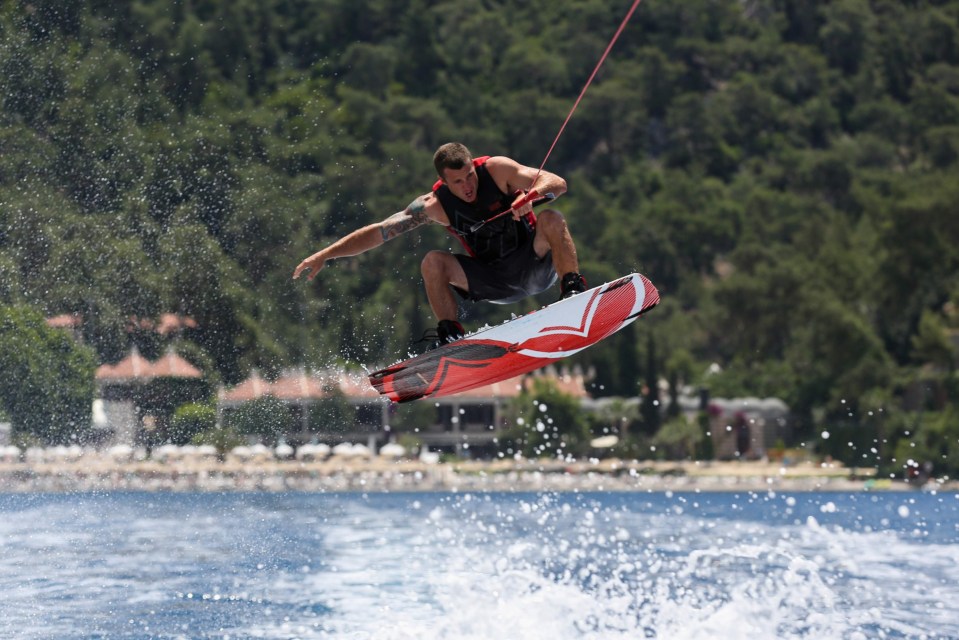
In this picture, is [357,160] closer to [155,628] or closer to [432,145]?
[432,145]

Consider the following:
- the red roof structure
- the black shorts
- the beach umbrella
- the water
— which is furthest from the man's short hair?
the beach umbrella

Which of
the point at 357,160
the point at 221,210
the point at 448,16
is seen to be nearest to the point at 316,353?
the point at 221,210

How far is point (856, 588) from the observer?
13250mm

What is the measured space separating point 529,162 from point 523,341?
5868 centimetres

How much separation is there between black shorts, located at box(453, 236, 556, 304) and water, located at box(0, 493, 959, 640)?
2847 millimetres

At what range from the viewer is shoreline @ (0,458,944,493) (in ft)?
109

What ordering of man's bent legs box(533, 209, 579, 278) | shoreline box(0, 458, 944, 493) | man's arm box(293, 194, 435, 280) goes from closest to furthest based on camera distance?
man's arm box(293, 194, 435, 280)
man's bent legs box(533, 209, 579, 278)
shoreline box(0, 458, 944, 493)

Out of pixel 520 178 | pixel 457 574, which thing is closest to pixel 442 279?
pixel 520 178

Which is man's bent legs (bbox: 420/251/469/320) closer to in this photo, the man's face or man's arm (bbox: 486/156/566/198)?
the man's face

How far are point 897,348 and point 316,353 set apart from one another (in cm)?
2095

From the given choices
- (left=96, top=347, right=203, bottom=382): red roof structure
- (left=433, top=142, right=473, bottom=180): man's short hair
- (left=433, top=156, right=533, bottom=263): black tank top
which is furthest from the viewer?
(left=96, top=347, right=203, bottom=382): red roof structure

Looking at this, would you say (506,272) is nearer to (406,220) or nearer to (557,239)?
(557,239)

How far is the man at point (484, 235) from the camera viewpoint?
8.62 metres

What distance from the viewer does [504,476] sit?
4134 cm
